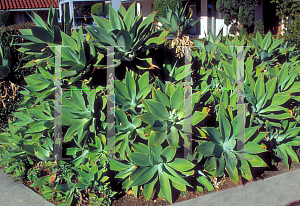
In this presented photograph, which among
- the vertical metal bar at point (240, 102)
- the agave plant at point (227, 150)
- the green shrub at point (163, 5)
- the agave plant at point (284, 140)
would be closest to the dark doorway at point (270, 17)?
the green shrub at point (163, 5)

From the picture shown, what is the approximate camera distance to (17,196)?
305 cm

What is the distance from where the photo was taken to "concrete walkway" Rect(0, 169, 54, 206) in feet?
9.55

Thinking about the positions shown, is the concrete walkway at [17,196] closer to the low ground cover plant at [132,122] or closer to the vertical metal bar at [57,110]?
the low ground cover plant at [132,122]

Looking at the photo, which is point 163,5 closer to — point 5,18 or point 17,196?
point 17,196

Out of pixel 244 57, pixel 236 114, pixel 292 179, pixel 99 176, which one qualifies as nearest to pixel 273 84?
pixel 236 114

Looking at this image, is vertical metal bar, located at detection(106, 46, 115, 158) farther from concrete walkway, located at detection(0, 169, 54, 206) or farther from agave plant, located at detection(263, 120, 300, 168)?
agave plant, located at detection(263, 120, 300, 168)

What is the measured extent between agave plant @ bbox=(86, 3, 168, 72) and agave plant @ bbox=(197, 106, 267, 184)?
3.22 ft

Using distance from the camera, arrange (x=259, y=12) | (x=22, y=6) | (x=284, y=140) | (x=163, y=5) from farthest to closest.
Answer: (x=22, y=6) → (x=259, y=12) → (x=163, y=5) → (x=284, y=140)

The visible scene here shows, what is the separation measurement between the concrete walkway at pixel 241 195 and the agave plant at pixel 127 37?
1617mm

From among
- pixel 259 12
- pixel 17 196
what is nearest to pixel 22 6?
pixel 259 12

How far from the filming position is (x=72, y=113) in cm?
279

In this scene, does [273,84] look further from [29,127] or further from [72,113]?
[29,127]

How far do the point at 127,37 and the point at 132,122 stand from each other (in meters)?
0.86

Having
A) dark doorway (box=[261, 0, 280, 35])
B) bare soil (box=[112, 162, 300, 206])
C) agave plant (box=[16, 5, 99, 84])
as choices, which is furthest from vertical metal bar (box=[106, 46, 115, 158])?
dark doorway (box=[261, 0, 280, 35])
